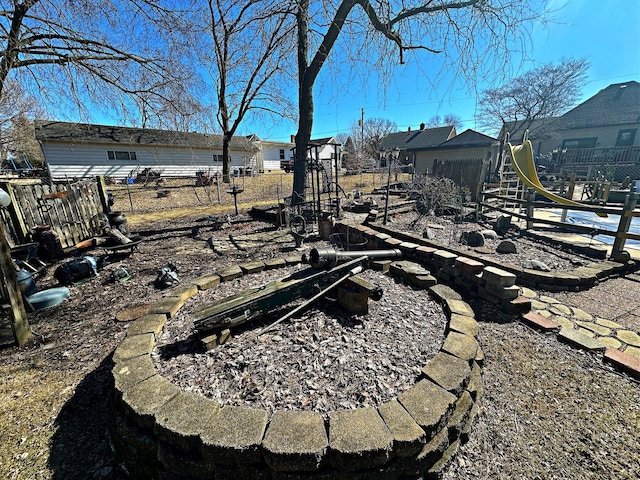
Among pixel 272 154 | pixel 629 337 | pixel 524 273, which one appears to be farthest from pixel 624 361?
pixel 272 154

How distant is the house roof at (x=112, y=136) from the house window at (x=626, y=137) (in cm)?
3258

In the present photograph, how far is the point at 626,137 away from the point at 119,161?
3933cm

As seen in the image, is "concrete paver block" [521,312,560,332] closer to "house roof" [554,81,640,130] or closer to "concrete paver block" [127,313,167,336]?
"concrete paver block" [127,313,167,336]

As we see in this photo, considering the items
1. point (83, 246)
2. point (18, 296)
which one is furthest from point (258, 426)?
point (83, 246)

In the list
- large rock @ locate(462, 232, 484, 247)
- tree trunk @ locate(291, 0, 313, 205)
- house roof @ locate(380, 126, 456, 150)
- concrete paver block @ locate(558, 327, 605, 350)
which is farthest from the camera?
house roof @ locate(380, 126, 456, 150)

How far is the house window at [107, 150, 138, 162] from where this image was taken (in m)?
19.8

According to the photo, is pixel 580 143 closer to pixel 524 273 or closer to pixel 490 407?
pixel 524 273

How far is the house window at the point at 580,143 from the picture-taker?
22.7m

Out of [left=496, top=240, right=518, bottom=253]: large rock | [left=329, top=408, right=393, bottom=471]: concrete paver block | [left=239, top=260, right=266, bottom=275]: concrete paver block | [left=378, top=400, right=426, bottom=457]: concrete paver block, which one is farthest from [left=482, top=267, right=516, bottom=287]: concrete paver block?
[left=239, top=260, right=266, bottom=275]: concrete paver block

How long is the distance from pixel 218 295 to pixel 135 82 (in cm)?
672

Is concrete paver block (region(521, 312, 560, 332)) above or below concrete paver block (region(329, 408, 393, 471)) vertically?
below

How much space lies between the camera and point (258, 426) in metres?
1.48

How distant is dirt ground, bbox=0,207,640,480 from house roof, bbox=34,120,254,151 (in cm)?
1706

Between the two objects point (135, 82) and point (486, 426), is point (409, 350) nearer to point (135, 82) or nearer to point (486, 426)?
point (486, 426)
